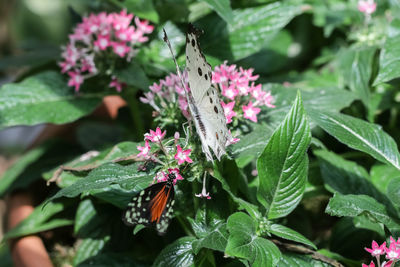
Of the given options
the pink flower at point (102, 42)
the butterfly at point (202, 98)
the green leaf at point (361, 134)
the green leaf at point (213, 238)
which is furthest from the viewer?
the pink flower at point (102, 42)

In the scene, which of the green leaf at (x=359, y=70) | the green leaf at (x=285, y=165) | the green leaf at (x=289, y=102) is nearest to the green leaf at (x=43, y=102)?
the green leaf at (x=289, y=102)

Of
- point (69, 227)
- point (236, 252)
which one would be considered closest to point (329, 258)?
point (236, 252)

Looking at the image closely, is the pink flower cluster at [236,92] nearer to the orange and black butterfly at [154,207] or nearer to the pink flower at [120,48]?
the orange and black butterfly at [154,207]

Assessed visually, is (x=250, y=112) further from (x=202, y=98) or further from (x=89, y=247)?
(x=89, y=247)

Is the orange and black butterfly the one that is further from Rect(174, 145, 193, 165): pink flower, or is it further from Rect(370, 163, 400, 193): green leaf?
Rect(370, 163, 400, 193): green leaf

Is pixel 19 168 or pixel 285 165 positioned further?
pixel 19 168

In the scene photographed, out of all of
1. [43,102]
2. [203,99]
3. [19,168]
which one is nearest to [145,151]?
[203,99]

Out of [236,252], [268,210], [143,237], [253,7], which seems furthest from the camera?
[253,7]

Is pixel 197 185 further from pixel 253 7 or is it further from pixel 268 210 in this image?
pixel 253 7
